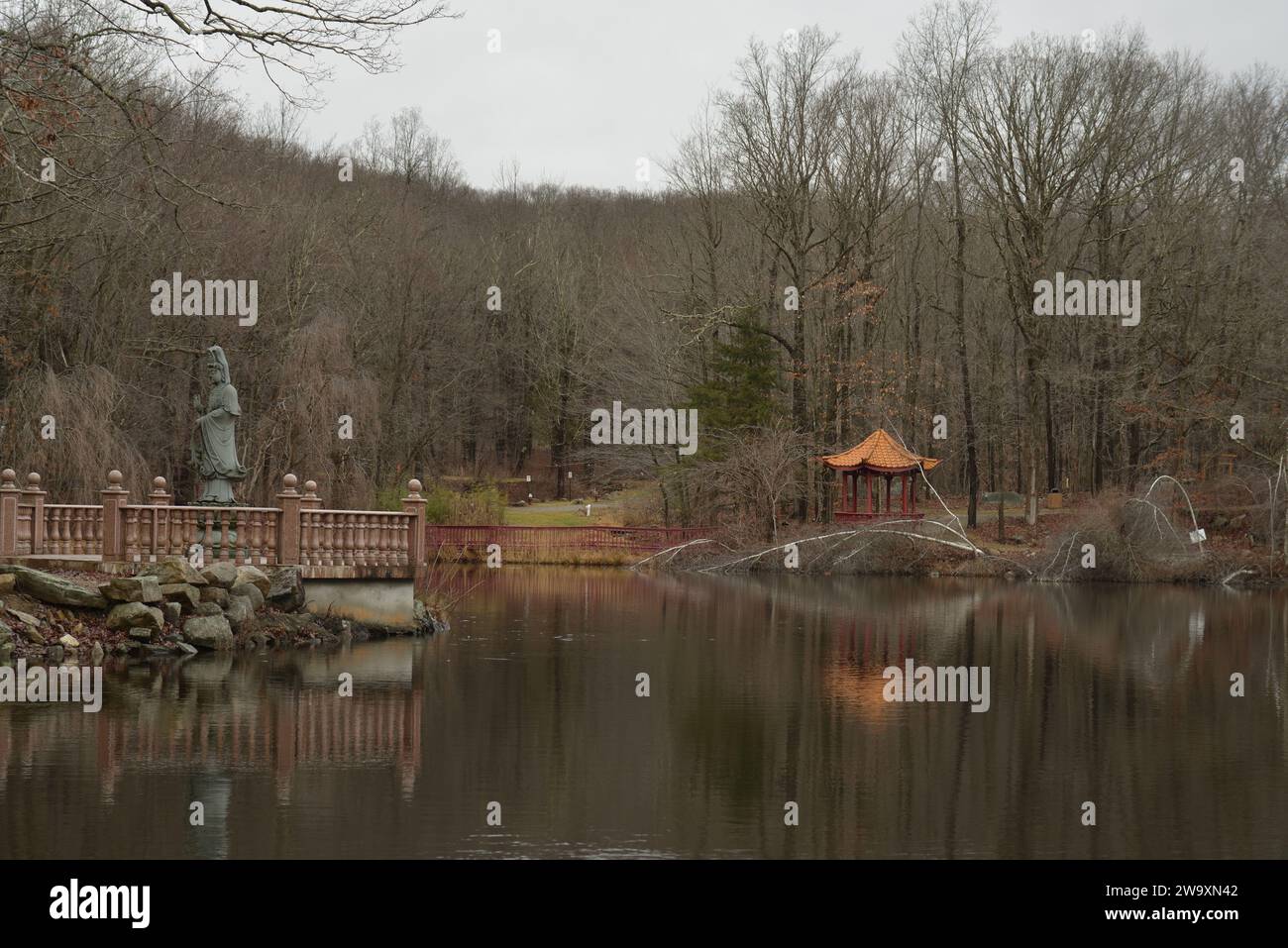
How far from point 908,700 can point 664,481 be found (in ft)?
101

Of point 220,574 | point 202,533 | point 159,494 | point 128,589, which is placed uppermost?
point 159,494

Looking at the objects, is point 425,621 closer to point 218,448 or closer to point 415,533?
point 415,533

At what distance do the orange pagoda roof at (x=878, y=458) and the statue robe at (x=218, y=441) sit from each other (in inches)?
945

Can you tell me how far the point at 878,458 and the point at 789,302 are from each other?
578 centimetres

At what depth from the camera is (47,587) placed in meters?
16.7

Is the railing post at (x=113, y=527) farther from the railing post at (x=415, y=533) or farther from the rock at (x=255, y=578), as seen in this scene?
the railing post at (x=415, y=533)

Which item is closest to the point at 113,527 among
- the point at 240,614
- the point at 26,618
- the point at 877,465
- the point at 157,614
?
the point at 240,614

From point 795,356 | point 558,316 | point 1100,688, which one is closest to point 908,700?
point 1100,688

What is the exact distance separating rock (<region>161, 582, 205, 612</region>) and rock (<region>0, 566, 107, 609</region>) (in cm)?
111

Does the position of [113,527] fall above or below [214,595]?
above

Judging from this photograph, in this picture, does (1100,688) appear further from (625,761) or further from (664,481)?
(664,481)

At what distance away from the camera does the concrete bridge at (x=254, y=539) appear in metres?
19.2

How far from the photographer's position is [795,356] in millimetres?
43344

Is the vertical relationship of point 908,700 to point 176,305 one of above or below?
below
